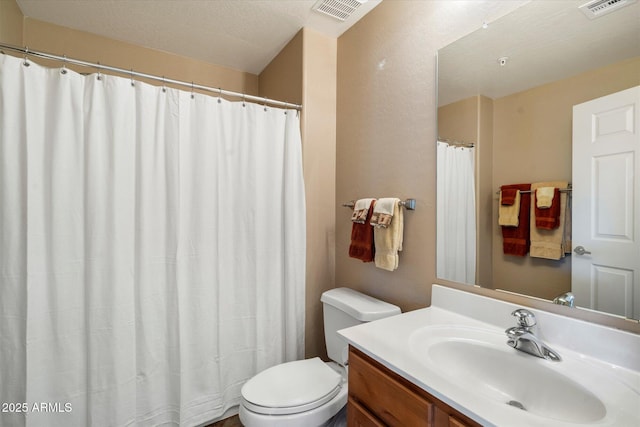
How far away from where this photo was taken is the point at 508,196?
3.63ft

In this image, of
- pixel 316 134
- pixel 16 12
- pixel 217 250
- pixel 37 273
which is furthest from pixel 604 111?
pixel 16 12

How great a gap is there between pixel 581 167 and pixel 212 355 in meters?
1.88

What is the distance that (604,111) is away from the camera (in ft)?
2.87

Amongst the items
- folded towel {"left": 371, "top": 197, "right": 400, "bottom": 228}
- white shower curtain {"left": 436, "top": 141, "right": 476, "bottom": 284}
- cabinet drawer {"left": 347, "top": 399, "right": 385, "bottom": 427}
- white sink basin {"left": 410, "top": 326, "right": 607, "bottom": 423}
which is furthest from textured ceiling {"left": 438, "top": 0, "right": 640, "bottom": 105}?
cabinet drawer {"left": 347, "top": 399, "right": 385, "bottom": 427}

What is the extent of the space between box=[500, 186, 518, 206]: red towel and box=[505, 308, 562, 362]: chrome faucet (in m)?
0.39

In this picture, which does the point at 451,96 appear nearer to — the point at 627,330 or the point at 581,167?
the point at 581,167

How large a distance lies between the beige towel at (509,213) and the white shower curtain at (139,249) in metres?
1.12

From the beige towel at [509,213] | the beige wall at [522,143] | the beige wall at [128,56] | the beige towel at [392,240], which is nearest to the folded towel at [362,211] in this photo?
the beige towel at [392,240]

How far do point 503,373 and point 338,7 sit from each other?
1933mm

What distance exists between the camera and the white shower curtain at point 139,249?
1.26 metres

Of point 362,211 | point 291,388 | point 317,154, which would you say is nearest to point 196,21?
point 317,154

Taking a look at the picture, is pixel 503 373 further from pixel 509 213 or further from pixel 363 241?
pixel 363 241

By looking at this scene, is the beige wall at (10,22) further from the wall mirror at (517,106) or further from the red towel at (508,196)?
the red towel at (508,196)

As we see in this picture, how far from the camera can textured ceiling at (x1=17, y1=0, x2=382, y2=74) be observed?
5.64 ft
